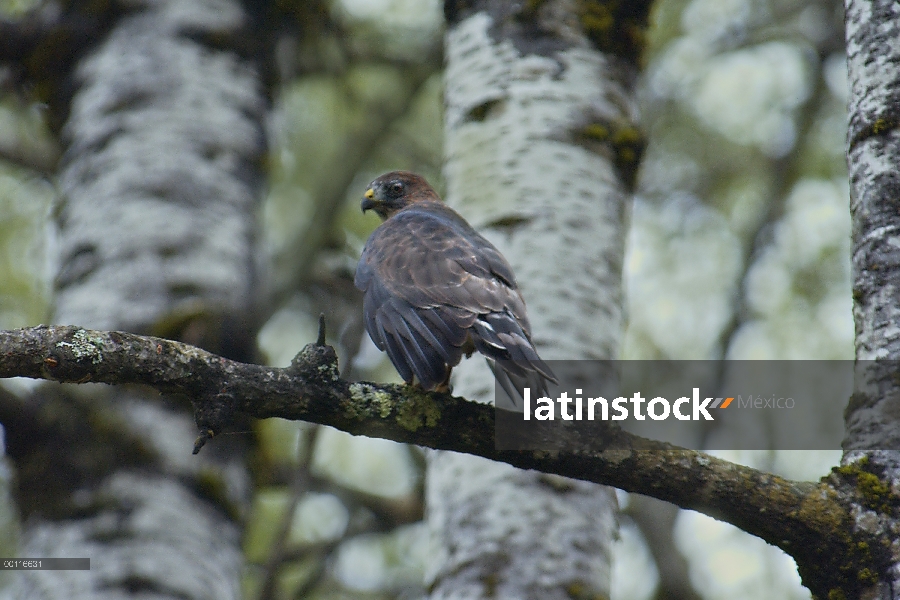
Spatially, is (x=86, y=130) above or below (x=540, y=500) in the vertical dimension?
above

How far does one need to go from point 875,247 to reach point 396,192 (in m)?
2.98

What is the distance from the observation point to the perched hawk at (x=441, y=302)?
2891 mm

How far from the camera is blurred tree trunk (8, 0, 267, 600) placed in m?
3.93

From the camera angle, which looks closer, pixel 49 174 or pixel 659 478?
pixel 659 478

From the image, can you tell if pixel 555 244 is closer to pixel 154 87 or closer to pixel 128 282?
pixel 128 282

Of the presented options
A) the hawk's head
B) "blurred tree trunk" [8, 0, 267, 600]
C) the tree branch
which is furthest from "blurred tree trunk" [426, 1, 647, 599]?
"blurred tree trunk" [8, 0, 267, 600]

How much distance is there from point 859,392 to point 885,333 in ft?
0.56

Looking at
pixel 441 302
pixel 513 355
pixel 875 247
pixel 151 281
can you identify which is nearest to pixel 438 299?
pixel 441 302

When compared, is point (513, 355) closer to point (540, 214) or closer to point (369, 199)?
point (540, 214)

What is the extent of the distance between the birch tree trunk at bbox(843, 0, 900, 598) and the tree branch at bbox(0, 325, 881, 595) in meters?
0.08

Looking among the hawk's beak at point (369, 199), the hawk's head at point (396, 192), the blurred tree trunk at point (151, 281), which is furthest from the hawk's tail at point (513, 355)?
the hawk's beak at point (369, 199)

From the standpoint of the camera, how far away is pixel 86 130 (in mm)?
5141

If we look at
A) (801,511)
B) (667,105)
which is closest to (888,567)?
(801,511)

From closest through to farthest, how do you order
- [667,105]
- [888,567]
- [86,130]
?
1. [888,567]
2. [86,130]
3. [667,105]
